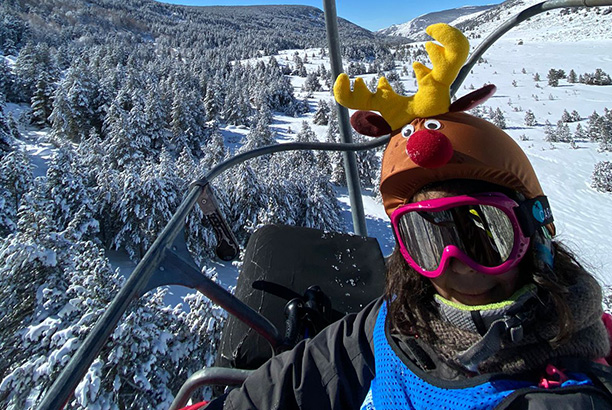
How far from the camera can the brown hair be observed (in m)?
0.90

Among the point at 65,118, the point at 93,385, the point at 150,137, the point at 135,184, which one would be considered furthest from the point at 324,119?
the point at 93,385

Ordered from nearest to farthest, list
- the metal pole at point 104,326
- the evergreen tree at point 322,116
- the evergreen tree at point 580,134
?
the metal pole at point 104,326
the evergreen tree at point 580,134
the evergreen tree at point 322,116

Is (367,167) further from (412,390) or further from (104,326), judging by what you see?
(104,326)

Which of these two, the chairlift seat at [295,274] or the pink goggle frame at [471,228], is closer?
the pink goggle frame at [471,228]

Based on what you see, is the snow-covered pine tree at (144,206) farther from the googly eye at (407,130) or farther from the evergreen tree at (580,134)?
the evergreen tree at (580,134)

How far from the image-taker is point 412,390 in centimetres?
105

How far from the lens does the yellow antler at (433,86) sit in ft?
3.76

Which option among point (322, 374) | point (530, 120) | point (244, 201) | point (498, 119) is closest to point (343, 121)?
point (322, 374)

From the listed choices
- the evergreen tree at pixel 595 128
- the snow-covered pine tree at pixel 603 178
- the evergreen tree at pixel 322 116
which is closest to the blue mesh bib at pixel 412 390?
the snow-covered pine tree at pixel 603 178

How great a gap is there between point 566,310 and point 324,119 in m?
52.0

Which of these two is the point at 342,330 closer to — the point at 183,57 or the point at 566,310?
the point at 566,310

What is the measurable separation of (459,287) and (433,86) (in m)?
0.68

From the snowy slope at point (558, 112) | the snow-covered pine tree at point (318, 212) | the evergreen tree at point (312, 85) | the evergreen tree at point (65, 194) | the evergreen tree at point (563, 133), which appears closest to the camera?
the evergreen tree at point (65, 194)

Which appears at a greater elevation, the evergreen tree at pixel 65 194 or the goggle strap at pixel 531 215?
the goggle strap at pixel 531 215
